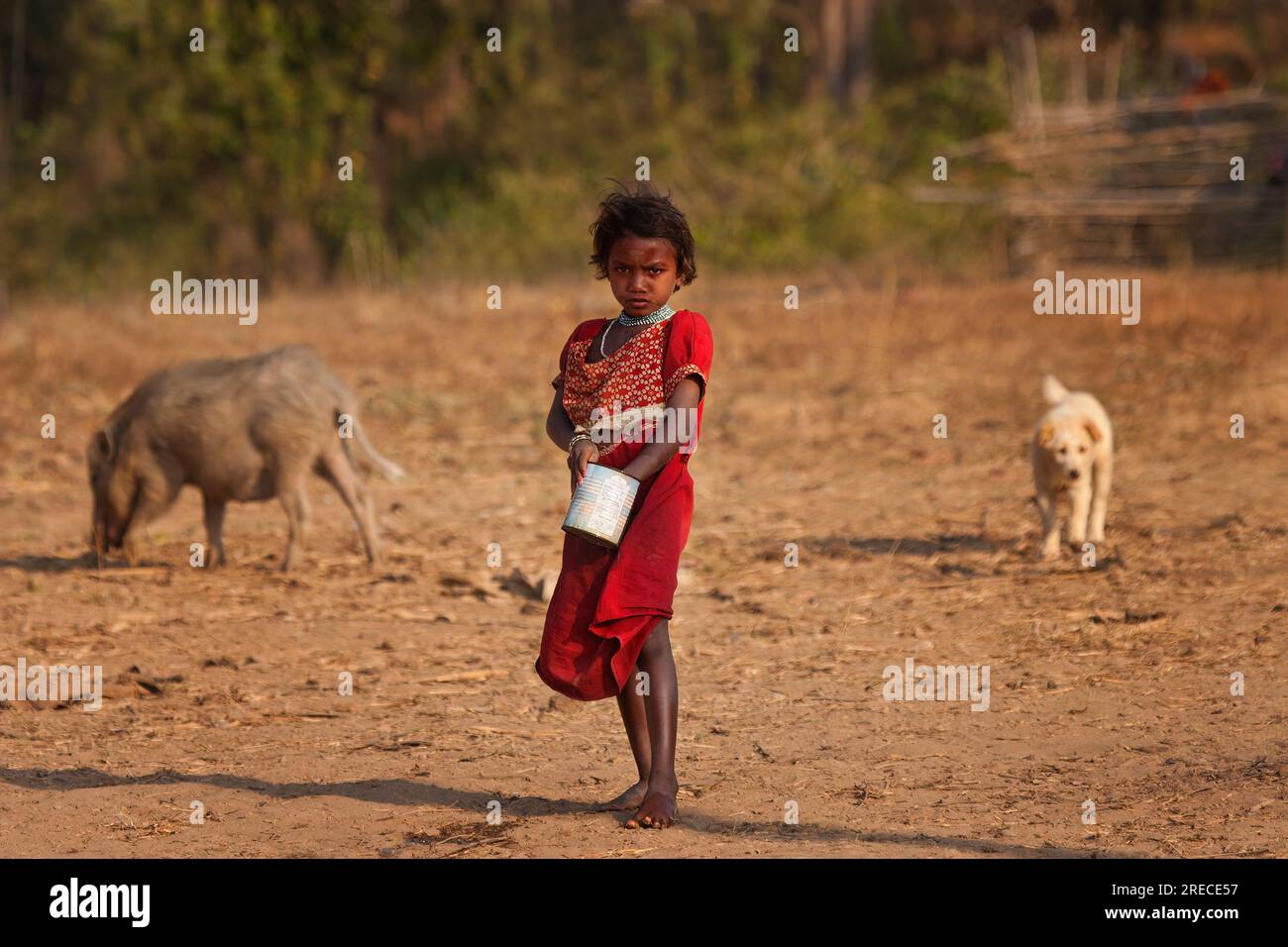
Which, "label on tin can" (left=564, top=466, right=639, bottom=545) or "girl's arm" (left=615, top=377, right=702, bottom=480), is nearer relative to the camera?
"label on tin can" (left=564, top=466, right=639, bottom=545)

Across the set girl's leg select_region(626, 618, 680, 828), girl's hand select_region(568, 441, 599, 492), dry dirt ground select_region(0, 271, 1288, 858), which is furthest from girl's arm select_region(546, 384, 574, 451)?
dry dirt ground select_region(0, 271, 1288, 858)

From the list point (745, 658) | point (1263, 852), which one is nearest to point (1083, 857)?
point (1263, 852)

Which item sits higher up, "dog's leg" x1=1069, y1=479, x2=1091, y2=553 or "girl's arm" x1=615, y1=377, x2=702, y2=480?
"girl's arm" x1=615, y1=377, x2=702, y2=480

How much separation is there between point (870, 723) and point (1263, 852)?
189 cm

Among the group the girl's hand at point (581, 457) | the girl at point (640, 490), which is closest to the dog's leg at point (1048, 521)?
the girl at point (640, 490)

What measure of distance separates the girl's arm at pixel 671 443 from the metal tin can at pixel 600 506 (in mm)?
113

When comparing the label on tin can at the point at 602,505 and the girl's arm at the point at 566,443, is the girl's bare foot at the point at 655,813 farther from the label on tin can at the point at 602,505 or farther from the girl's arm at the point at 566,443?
the girl's arm at the point at 566,443

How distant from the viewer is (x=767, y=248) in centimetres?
2278

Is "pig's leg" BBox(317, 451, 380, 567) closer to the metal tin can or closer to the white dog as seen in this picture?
the white dog

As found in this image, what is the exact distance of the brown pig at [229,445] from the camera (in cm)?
907

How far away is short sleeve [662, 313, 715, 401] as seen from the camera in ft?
16.5

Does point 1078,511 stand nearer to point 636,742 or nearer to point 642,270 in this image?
point 636,742

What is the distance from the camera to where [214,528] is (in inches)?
371

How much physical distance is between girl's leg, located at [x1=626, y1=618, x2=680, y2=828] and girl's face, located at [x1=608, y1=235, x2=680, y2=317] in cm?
101
